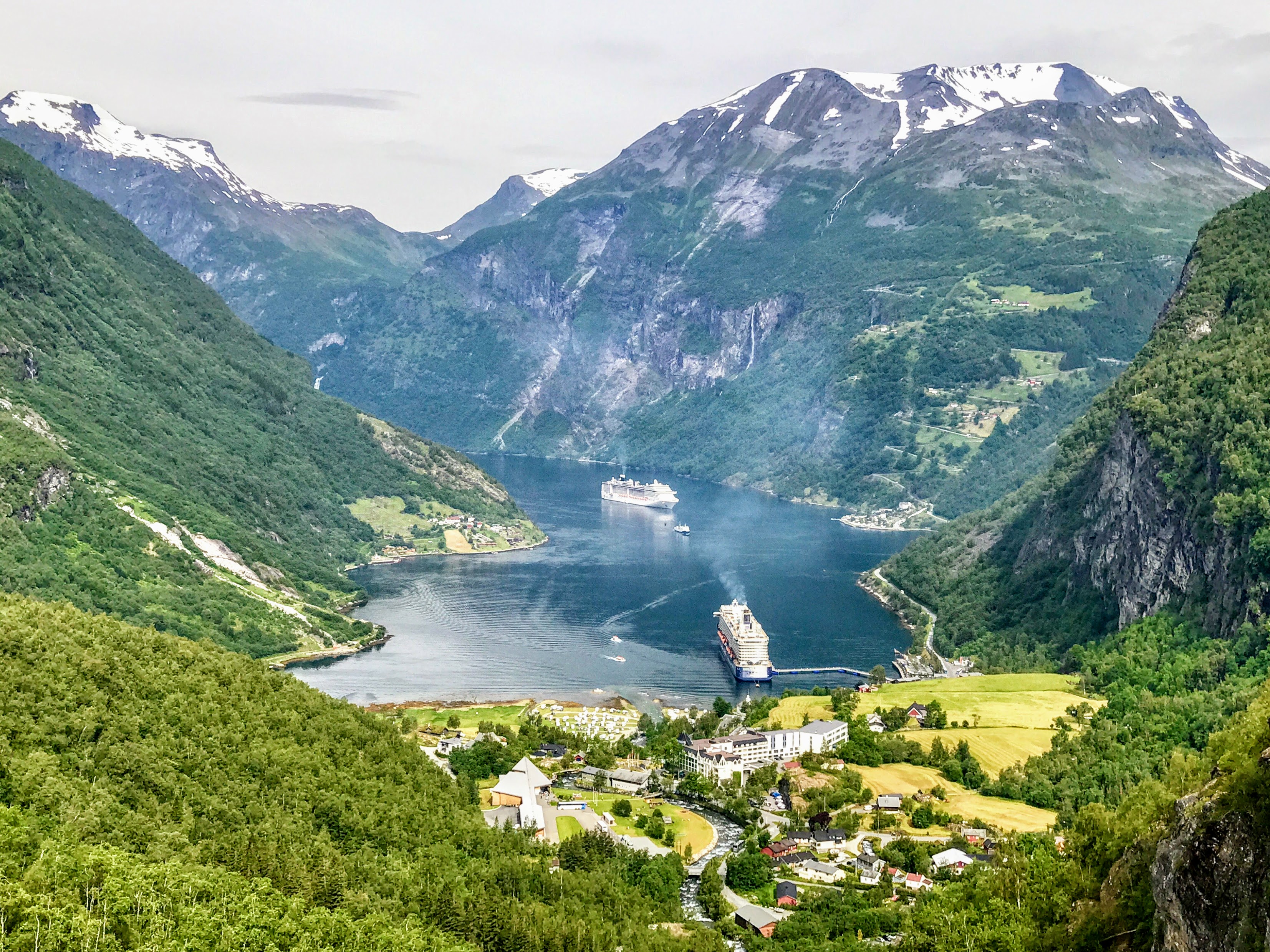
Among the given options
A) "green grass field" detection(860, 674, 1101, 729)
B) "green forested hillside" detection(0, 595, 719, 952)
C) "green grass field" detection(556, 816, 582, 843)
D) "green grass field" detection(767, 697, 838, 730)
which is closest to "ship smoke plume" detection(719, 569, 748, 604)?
"green grass field" detection(860, 674, 1101, 729)

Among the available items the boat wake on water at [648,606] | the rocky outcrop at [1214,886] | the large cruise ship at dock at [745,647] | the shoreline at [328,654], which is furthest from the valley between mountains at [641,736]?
the boat wake on water at [648,606]


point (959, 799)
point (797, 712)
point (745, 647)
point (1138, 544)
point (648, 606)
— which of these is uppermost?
point (1138, 544)

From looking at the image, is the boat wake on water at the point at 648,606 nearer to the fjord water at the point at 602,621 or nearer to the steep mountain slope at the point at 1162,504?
the fjord water at the point at 602,621

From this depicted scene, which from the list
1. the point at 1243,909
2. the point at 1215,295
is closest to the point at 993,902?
the point at 1243,909

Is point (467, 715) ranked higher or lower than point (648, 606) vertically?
lower

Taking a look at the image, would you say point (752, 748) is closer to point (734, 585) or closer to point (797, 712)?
point (797, 712)

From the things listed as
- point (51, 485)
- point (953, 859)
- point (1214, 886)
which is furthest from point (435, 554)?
point (1214, 886)

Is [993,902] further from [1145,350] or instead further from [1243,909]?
[1145,350]
